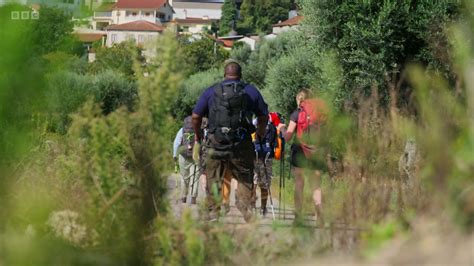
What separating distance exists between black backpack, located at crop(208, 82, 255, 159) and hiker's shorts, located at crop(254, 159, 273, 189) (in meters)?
2.57

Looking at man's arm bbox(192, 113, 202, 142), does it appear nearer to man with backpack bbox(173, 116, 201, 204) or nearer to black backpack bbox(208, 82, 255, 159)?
black backpack bbox(208, 82, 255, 159)

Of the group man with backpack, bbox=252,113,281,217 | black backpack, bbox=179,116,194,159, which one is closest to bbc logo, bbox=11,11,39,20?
man with backpack, bbox=252,113,281,217

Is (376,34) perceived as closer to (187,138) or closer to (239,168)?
(187,138)

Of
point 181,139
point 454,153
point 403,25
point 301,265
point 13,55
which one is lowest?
point 301,265

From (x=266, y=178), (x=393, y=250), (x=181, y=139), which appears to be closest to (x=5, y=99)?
(x=393, y=250)

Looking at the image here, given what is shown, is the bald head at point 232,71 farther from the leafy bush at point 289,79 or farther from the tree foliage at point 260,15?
the tree foliage at point 260,15

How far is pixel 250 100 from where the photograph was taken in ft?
28.1

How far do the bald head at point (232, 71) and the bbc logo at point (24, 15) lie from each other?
5.88 meters

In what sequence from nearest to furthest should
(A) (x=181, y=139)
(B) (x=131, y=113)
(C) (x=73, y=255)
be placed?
(C) (x=73, y=255), (B) (x=131, y=113), (A) (x=181, y=139)

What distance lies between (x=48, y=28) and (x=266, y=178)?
29.3 feet

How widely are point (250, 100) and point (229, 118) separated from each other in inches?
11.1

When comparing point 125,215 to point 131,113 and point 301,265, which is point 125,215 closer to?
point 131,113

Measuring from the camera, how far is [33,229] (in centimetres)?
316

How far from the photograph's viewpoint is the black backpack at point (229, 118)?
8406 millimetres
